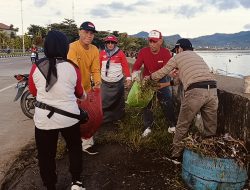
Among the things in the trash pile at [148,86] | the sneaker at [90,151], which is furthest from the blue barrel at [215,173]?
the sneaker at [90,151]

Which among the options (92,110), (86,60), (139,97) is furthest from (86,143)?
(86,60)

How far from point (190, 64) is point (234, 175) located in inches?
61.4

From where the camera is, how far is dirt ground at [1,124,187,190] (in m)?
4.47

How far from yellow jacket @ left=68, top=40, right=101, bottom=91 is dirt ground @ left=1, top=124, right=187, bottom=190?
116 centimetres

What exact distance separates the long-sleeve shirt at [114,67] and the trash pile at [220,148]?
3.33m

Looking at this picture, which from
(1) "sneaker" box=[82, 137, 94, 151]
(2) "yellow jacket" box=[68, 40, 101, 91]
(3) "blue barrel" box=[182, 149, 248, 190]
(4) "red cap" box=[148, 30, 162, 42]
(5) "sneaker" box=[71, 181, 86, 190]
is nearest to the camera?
(3) "blue barrel" box=[182, 149, 248, 190]

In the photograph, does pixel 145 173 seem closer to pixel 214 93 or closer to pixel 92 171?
pixel 92 171

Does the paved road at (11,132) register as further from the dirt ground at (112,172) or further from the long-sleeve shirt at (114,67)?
the long-sleeve shirt at (114,67)

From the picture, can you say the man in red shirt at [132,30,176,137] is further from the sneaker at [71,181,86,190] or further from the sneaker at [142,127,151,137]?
the sneaker at [71,181,86,190]

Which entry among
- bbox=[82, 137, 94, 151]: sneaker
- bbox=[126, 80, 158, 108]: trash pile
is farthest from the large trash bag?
bbox=[126, 80, 158, 108]: trash pile

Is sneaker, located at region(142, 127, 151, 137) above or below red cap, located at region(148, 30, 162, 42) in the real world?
below

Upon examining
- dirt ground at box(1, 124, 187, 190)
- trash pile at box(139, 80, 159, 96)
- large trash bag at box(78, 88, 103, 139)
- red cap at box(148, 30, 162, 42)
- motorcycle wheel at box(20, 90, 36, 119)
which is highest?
red cap at box(148, 30, 162, 42)

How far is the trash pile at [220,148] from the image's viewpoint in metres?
4.08

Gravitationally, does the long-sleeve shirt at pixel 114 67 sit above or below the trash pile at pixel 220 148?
above
